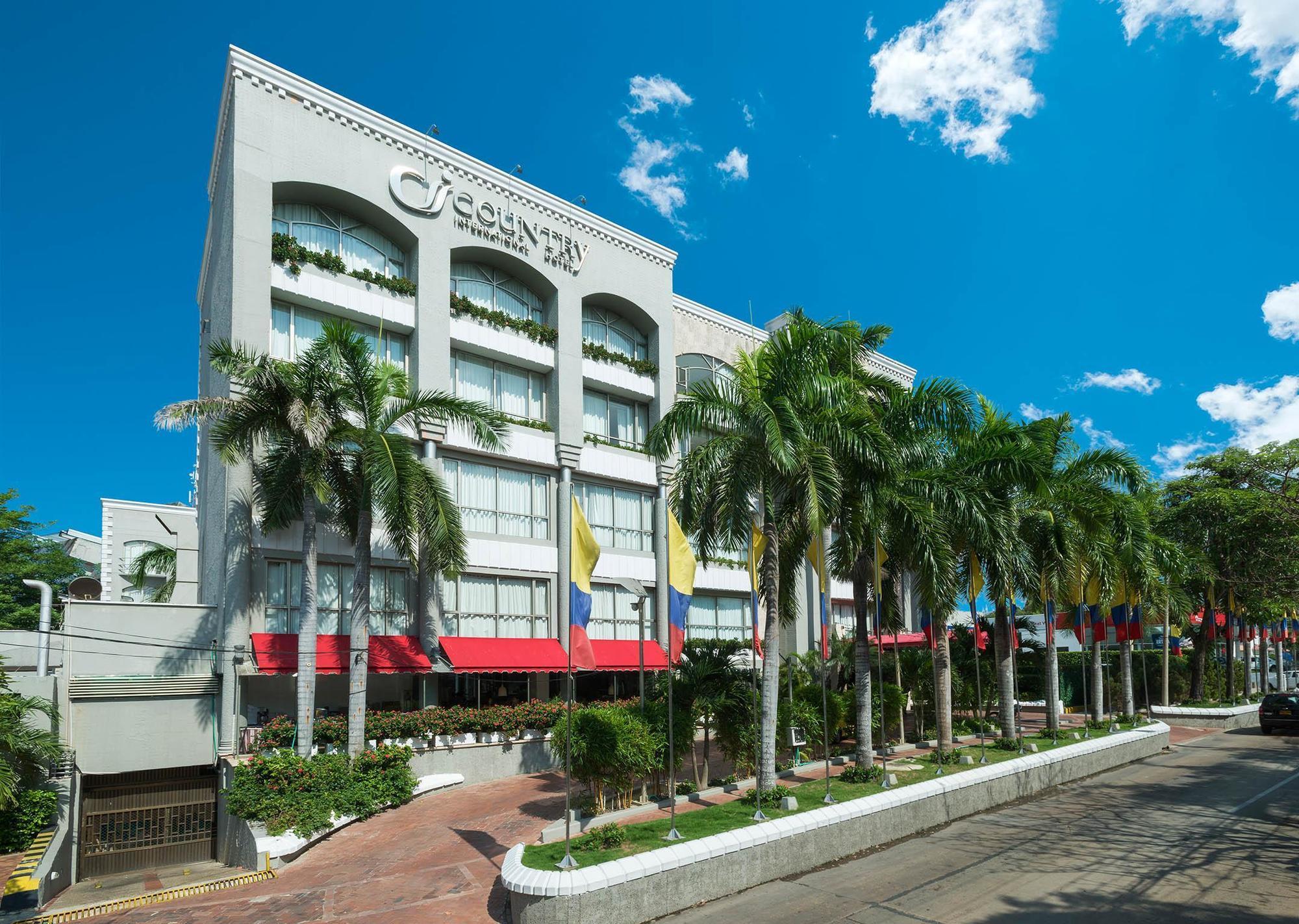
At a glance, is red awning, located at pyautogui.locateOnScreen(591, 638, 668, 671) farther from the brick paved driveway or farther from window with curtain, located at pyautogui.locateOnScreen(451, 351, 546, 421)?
window with curtain, located at pyautogui.locateOnScreen(451, 351, 546, 421)

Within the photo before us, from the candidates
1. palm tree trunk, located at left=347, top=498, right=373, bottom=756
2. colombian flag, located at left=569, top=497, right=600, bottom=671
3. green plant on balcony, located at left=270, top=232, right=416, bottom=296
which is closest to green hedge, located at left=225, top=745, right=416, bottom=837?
palm tree trunk, located at left=347, top=498, right=373, bottom=756

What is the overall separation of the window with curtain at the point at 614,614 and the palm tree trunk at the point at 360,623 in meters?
10.1

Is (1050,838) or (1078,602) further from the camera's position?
(1078,602)

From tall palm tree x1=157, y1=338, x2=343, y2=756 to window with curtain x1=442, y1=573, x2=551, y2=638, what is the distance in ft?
20.2

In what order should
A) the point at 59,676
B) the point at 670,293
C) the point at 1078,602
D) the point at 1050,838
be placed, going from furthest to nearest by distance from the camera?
1. the point at 670,293
2. the point at 1078,602
3. the point at 59,676
4. the point at 1050,838

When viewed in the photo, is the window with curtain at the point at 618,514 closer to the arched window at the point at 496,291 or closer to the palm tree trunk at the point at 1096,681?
the arched window at the point at 496,291

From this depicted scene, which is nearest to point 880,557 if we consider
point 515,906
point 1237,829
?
point 1237,829

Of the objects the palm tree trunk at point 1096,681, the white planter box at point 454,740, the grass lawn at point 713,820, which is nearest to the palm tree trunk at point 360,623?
the white planter box at point 454,740

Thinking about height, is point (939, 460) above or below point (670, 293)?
below

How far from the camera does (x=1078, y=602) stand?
92.6 feet

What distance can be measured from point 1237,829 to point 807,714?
317 inches

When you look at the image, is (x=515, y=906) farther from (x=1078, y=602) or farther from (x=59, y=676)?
(x=1078, y=602)

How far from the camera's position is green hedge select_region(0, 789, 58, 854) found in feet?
62.4

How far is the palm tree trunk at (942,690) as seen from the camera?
806 inches
